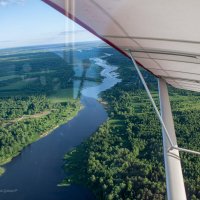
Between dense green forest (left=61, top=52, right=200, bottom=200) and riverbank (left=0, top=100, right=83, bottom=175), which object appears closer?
dense green forest (left=61, top=52, right=200, bottom=200)

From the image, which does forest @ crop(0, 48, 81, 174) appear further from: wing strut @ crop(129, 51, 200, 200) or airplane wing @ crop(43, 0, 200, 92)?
airplane wing @ crop(43, 0, 200, 92)

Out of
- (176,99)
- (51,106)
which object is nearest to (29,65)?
(51,106)

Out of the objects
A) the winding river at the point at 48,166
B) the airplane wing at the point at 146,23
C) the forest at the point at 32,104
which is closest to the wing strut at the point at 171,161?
the airplane wing at the point at 146,23

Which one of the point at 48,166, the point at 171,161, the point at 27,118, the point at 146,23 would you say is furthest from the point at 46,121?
the point at 146,23

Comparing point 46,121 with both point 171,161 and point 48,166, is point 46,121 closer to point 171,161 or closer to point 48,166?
point 48,166

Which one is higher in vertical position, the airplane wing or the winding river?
the airplane wing

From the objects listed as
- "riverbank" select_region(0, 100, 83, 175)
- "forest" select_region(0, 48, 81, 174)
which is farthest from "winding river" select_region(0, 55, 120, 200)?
"forest" select_region(0, 48, 81, 174)

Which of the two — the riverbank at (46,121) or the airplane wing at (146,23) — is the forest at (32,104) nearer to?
the riverbank at (46,121)

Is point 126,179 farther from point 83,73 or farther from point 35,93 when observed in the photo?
point 83,73
